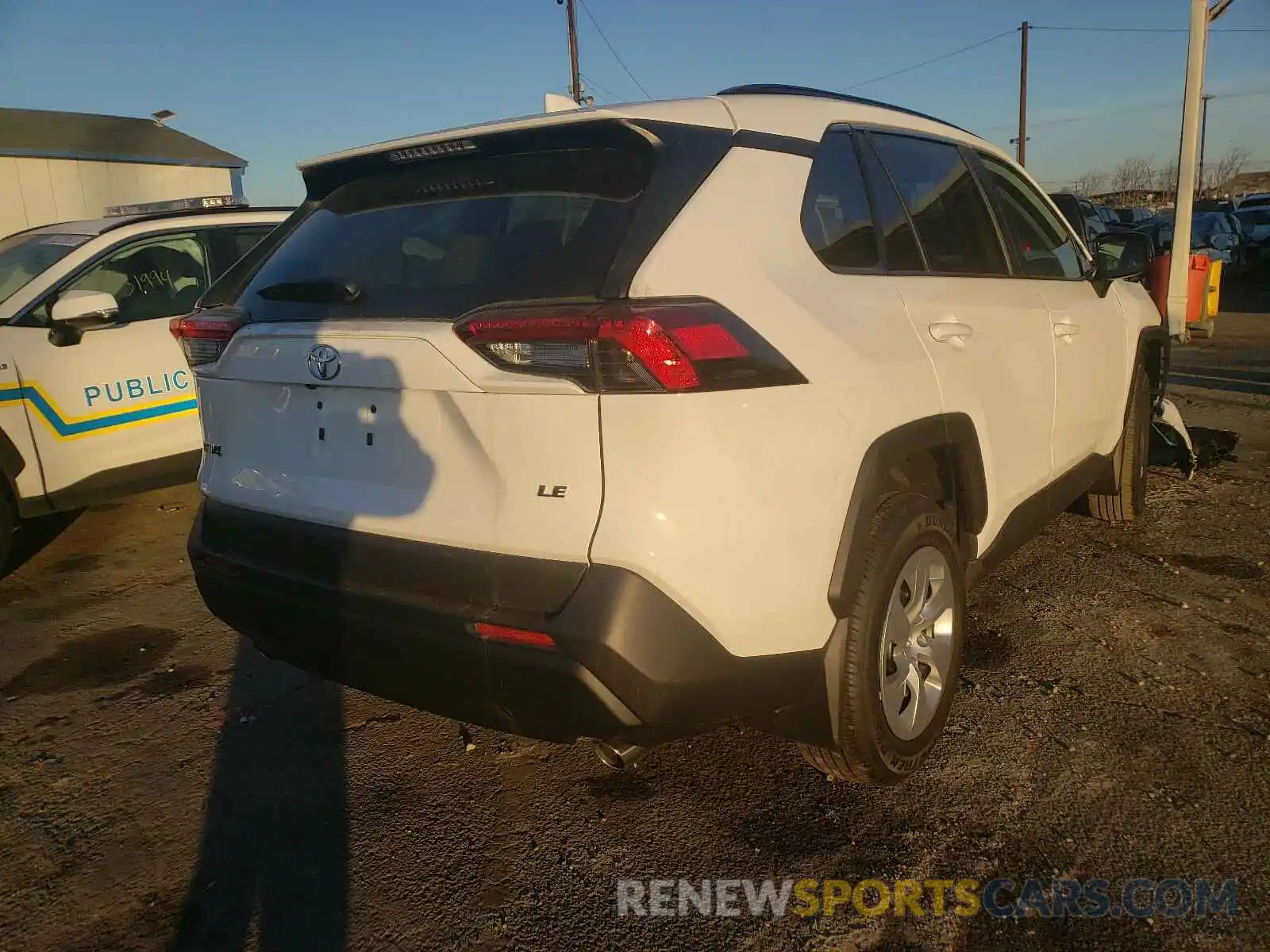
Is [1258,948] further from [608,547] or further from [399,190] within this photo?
[399,190]

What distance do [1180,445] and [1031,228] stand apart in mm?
2765

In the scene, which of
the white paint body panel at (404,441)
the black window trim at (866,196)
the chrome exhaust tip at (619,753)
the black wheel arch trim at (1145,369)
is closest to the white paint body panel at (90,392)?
the white paint body panel at (404,441)

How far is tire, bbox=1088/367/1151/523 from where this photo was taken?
4.48 meters

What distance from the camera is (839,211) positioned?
8.19 ft

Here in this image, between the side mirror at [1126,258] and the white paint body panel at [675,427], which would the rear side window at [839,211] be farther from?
the side mirror at [1126,258]

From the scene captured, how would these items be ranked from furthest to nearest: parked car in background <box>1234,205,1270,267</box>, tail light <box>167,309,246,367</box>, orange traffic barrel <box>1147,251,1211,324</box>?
parked car in background <box>1234,205,1270,267</box> < orange traffic barrel <box>1147,251,1211,324</box> < tail light <box>167,309,246,367</box>

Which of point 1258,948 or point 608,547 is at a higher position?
point 608,547

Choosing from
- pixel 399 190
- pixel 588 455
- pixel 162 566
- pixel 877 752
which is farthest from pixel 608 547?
pixel 162 566

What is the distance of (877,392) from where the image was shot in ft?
7.63

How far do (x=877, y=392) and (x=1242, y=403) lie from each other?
24.5 feet

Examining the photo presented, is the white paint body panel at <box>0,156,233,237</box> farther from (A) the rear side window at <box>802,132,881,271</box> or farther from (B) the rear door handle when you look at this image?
(B) the rear door handle

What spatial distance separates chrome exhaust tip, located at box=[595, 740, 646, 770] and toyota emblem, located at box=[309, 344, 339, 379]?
1120mm

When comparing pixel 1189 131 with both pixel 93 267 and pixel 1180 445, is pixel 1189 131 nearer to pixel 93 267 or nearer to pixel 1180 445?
pixel 1180 445

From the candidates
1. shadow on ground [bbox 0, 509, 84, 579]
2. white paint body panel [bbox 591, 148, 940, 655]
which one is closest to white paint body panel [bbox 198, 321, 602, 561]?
white paint body panel [bbox 591, 148, 940, 655]
